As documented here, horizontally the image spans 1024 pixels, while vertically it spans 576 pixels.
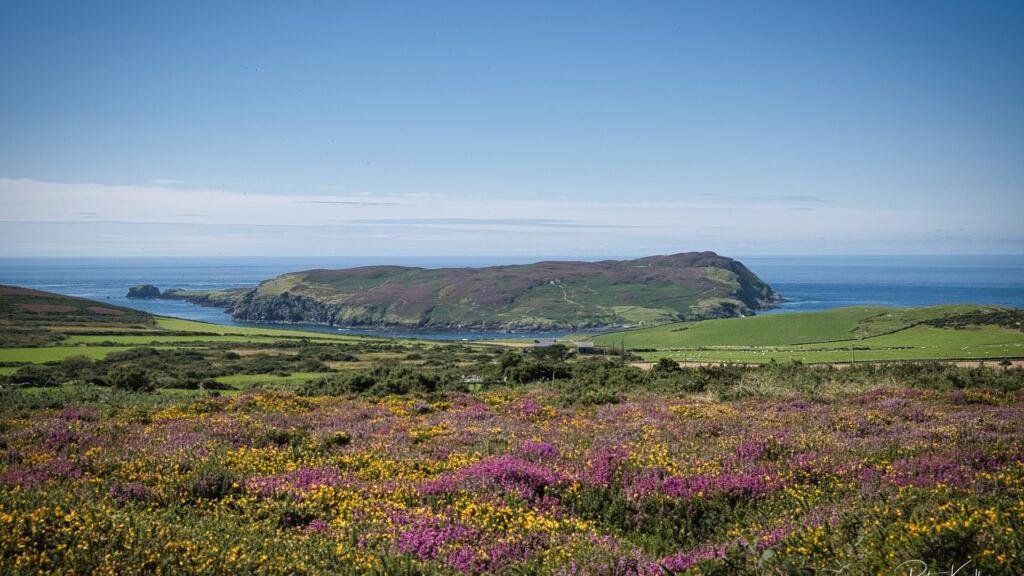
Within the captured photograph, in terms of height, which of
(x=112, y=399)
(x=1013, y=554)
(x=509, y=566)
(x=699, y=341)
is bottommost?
(x=699, y=341)

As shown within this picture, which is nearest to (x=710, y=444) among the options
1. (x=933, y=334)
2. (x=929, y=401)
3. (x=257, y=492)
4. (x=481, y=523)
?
(x=481, y=523)

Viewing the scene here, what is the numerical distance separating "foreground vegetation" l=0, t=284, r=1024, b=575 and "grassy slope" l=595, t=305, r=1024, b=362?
31.2 m

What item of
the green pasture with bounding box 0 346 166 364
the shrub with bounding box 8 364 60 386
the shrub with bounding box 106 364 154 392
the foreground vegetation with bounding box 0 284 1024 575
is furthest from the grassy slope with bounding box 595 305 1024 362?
the green pasture with bounding box 0 346 166 364

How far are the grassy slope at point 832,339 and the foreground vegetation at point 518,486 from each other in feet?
102

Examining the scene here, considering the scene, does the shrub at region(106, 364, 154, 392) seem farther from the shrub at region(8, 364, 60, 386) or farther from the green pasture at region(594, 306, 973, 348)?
the green pasture at region(594, 306, 973, 348)

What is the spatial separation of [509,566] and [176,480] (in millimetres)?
6505

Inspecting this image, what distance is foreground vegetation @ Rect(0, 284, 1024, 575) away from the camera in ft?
20.1

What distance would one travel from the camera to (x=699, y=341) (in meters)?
84.0

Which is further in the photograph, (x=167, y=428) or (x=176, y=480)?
(x=167, y=428)

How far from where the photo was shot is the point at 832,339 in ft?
244

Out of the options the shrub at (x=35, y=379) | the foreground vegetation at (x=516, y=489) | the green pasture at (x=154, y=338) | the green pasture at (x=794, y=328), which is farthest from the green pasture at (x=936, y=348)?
the green pasture at (x=154, y=338)

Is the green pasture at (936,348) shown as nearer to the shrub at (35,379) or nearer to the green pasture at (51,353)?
the shrub at (35,379)

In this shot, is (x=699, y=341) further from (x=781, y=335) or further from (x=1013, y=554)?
(x=1013, y=554)

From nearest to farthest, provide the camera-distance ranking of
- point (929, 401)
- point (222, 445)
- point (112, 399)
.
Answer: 1. point (222, 445)
2. point (929, 401)
3. point (112, 399)
